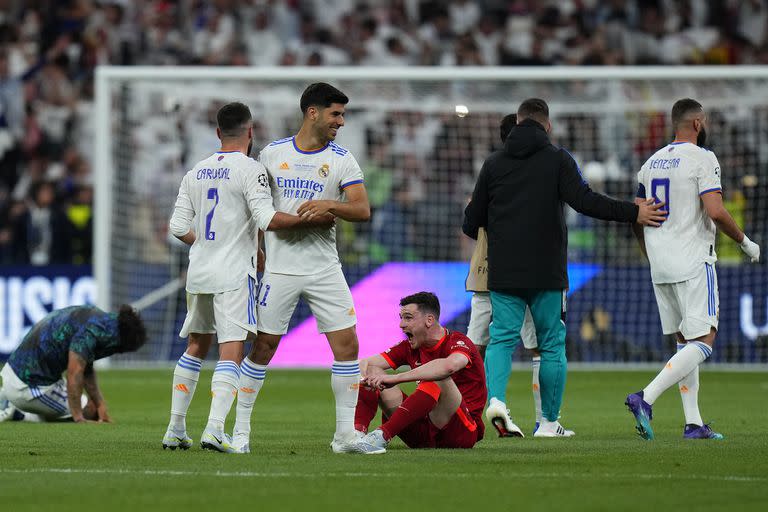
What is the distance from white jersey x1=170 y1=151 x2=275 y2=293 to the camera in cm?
831

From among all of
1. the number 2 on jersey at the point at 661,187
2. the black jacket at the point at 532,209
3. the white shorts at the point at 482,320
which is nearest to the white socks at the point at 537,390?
the white shorts at the point at 482,320

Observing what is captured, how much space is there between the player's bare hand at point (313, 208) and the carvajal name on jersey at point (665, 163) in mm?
2701

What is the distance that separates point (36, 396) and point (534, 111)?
4.57 metres

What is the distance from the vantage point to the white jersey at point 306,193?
833 centimetres

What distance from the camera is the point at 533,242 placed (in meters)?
9.60

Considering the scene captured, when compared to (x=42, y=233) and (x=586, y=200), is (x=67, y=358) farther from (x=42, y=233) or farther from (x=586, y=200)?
(x=42, y=233)

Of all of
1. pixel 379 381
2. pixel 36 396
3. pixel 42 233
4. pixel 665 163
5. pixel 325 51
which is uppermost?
pixel 325 51

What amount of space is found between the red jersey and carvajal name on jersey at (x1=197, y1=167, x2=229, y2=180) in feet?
4.78

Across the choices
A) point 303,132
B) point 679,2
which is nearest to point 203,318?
point 303,132

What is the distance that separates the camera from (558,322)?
9.63 metres

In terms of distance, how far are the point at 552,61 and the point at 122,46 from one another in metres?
7.07

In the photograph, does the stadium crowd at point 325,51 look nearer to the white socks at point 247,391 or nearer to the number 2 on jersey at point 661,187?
the number 2 on jersey at point 661,187

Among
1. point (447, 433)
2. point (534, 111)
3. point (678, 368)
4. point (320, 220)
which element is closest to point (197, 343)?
point (320, 220)

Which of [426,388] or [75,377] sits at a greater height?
[426,388]
